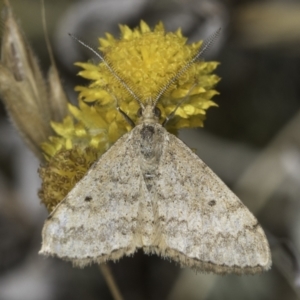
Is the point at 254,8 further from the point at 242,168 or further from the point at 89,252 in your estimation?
the point at 89,252

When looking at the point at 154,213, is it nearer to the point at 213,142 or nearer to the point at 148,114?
the point at 148,114

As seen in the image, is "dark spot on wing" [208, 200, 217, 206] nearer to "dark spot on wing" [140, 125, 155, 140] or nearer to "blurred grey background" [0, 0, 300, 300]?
"dark spot on wing" [140, 125, 155, 140]

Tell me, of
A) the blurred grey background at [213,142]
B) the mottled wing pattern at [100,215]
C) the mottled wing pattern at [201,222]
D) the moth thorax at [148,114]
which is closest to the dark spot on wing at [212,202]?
the mottled wing pattern at [201,222]

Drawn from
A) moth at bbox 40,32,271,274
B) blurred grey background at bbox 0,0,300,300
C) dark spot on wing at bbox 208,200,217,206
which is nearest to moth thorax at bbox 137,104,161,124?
moth at bbox 40,32,271,274

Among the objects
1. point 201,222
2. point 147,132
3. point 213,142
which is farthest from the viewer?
point 213,142

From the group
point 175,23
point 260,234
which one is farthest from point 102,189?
point 175,23

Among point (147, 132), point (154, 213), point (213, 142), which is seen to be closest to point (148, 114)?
point (147, 132)

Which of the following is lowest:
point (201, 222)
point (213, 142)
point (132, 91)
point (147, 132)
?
point (213, 142)
